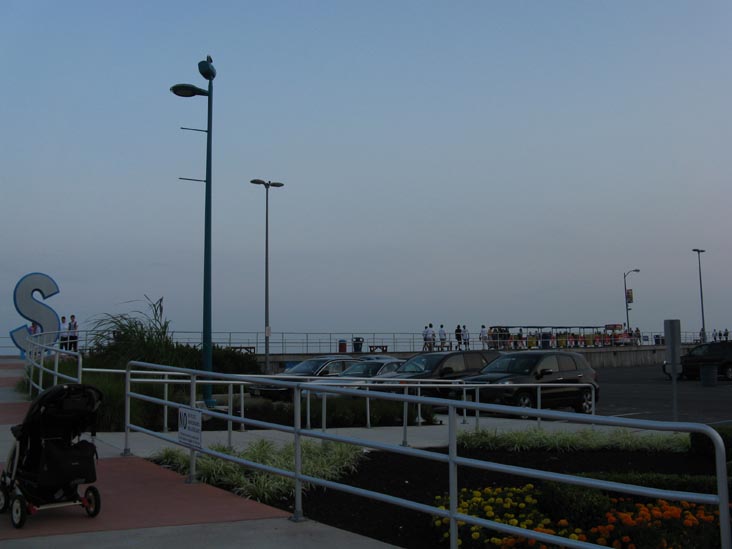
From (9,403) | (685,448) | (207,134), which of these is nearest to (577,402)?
(685,448)

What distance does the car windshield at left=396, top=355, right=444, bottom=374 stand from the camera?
20.8 meters

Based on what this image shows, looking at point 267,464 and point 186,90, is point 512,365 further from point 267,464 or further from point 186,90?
point 267,464

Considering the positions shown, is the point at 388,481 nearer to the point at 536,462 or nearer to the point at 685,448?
the point at 536,462

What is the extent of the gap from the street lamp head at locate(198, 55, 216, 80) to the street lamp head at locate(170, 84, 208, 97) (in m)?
0.36

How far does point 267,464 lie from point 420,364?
42.8ft

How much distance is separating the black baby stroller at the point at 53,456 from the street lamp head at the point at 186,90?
1285 centimetres

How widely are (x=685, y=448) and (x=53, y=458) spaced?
8.89 metres

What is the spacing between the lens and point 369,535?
21.6ft

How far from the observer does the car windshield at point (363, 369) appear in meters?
23.0

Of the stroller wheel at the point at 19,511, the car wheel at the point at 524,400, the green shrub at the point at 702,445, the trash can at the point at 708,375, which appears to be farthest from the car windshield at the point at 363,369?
the stroller wheel at the point at 19,511

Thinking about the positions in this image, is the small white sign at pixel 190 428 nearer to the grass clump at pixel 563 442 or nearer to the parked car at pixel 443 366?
the grass clump at pixel 563 442

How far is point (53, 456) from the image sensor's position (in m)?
6.16

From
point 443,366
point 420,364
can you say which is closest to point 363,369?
point 420,364

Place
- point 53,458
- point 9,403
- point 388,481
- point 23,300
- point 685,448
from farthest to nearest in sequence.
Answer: point 23,300 < point 9,403 < point 685,448 < point 388,481 < point 53,458
